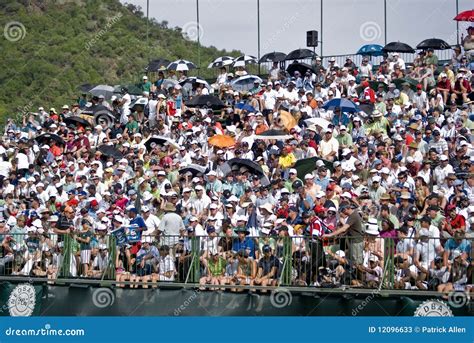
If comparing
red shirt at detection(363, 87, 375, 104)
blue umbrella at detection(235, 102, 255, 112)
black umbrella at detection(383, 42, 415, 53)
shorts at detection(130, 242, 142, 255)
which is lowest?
shorts at detection(130, 242, 142, 255)

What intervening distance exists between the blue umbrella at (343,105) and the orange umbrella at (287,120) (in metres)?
0.89

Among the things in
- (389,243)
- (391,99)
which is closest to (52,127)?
(391,99)

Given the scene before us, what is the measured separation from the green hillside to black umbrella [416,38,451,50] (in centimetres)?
2731

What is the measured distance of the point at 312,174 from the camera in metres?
24.4

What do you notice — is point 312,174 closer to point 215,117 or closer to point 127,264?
point 127,264

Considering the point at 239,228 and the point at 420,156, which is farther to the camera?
the point at 420,156

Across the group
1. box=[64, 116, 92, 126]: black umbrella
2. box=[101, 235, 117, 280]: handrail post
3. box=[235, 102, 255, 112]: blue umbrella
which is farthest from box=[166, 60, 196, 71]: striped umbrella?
box=[101, 235, 117, 280]: handrail post

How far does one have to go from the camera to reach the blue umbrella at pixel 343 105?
91.9ft

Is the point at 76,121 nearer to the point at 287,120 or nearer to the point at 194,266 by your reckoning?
the point at 287,120

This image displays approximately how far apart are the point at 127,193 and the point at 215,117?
565 centimetres

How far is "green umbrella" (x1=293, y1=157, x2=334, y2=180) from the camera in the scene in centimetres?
2548

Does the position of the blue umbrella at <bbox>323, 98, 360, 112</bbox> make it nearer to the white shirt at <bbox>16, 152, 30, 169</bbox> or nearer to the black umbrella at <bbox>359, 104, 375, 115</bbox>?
the black umbrella at <bbox>359, 104, 375, 115</bbox>

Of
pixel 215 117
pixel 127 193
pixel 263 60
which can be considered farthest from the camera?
pixel 263 60
